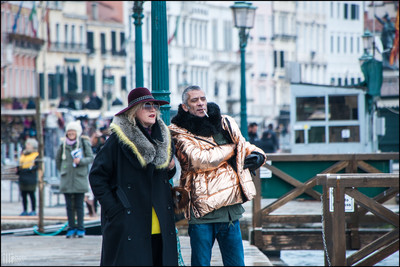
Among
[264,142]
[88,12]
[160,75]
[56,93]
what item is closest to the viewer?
[160,75]

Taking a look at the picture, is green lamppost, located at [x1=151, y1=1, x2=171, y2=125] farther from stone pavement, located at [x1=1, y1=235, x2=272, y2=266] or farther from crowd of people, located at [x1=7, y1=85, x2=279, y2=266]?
stone pavement, located at [x1=1, y1=235, x2=272, y2=266]

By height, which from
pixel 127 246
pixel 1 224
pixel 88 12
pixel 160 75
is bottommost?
pixel 1 224

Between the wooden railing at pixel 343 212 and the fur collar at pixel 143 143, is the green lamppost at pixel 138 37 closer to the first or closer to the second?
the wooden railing at pixel 343 212

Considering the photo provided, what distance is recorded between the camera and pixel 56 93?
212 feet

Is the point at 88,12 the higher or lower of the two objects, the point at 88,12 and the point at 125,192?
the higher

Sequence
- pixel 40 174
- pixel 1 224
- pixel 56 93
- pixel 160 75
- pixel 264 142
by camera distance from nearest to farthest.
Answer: pixel 160 75, pixel 40 174, pixel 1 224, pixel 264 142, pixel 56 93

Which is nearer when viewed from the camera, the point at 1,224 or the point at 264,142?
the point at 1,224

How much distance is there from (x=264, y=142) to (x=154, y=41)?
14673mm

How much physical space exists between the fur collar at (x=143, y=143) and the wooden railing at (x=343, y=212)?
315 cm

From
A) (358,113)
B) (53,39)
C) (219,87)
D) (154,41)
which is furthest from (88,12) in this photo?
(154,41)

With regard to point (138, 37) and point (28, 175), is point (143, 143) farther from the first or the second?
point (28, 175)

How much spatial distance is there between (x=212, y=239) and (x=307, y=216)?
22.8 ft

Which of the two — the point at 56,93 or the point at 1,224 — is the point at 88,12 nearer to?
the point at 56,93

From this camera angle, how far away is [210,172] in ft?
23.4
